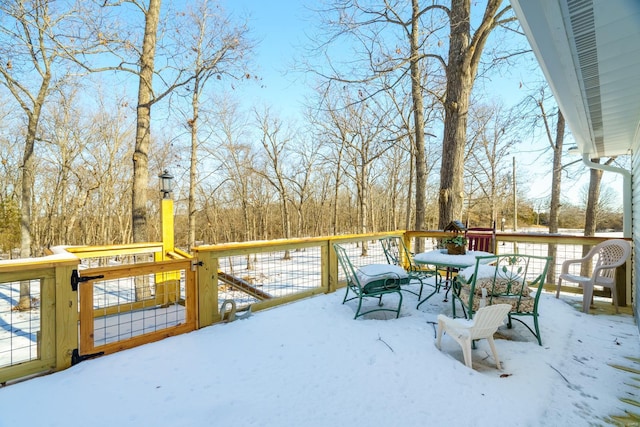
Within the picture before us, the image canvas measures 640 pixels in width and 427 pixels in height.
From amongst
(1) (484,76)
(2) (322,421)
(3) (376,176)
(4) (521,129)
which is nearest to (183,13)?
(1) (484,76)

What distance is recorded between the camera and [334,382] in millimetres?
2225

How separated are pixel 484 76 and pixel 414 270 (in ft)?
17.5

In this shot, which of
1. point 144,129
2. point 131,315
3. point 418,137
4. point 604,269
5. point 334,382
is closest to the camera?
point 334,382

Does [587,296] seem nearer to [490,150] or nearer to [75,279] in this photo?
[75,279]

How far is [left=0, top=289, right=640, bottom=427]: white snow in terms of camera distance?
6.14ft

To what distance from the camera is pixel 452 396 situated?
206 centimetres

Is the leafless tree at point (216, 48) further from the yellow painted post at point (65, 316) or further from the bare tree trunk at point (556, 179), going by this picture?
the bare tree trunk at point (556, 179)

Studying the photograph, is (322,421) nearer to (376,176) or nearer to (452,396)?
(452,396)

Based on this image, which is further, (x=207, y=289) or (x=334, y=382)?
(x=207, y=289)

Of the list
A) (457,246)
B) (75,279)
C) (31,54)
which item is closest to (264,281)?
(457,246)

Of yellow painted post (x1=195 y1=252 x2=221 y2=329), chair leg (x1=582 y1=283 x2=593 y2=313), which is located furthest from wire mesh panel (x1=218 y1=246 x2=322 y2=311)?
chair leg (x1=582 y1=283 x2=593 y2=313)

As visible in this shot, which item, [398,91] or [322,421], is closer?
[322,421]

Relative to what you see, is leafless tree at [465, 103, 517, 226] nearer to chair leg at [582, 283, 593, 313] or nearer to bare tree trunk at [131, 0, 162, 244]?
chair leg at [582, 283, 593, 313]

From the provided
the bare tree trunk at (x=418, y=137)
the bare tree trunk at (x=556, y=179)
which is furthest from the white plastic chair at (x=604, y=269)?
the bare tree trunk at (x=556, y=179)
